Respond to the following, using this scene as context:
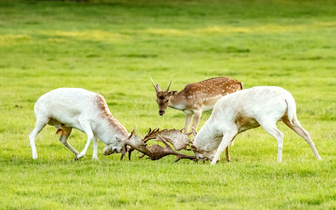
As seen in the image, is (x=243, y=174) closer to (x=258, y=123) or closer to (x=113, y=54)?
(x=258, y=123)

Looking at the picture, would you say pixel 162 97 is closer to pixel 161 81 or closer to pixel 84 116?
pixel 84 116

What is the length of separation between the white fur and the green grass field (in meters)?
0.41

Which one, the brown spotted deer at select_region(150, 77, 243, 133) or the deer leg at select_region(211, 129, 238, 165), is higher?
the deer leg at select_region(211, 129, 238, 165)

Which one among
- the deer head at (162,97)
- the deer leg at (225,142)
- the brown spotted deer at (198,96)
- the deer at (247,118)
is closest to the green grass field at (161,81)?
the deer leg at (225,142)

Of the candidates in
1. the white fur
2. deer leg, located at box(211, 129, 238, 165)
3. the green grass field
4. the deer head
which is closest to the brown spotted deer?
the deer head

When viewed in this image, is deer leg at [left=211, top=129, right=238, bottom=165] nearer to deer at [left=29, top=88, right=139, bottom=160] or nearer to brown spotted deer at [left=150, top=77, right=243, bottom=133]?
deer at [left=29, top=88, right=139, bottom=160]

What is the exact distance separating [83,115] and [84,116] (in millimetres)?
34

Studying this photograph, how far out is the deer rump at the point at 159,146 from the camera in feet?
33.5

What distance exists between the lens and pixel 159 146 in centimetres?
1042

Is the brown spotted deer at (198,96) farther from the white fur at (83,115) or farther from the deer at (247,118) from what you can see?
the deer at (247,118)

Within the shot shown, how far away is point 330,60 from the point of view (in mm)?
26750

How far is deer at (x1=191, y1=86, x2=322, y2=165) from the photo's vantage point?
967 cm

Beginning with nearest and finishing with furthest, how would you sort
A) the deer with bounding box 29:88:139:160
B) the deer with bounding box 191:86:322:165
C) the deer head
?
1. the deer with bounding box 191:86:322:165
2. the deer with bounding box 29:88:139:160
3. the deer head

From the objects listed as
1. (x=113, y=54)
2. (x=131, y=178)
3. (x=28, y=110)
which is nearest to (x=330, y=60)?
(x=113, y=54)
